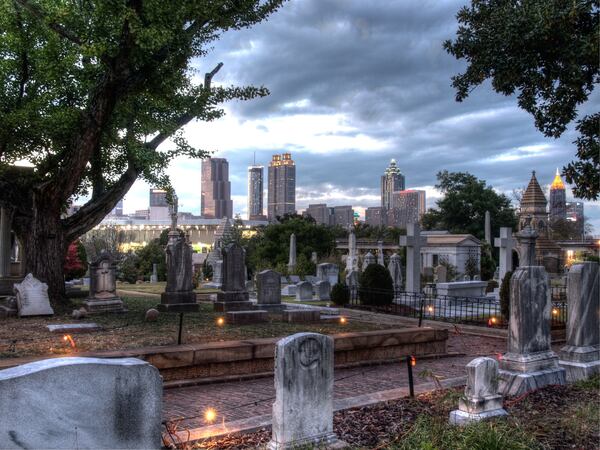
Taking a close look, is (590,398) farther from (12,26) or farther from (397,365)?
(12,26)

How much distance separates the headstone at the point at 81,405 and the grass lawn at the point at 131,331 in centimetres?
553

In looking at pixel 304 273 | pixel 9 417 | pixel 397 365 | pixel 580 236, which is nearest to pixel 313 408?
pixel 9 417

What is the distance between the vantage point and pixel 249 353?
30.5ft

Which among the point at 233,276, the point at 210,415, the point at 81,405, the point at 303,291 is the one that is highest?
the point at 233,276

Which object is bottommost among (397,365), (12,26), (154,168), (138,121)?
(397,365)

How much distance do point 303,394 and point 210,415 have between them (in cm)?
188

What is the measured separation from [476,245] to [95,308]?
27.0 m

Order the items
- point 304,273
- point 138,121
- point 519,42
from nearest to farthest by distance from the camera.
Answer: point 519,42 → point 138,121 → point 304,273

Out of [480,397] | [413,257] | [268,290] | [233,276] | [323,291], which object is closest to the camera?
[480,397]

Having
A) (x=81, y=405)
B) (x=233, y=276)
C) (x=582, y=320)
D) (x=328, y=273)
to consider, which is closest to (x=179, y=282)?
(x=233, y=276)

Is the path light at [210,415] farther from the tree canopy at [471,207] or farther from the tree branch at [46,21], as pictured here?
the tree canopy at [471,207]

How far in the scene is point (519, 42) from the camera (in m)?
12.3

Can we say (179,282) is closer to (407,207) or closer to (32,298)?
(32,298)

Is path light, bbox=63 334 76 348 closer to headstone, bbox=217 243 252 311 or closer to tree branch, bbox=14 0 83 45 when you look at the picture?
headstone, bbox=217 243 252 311
